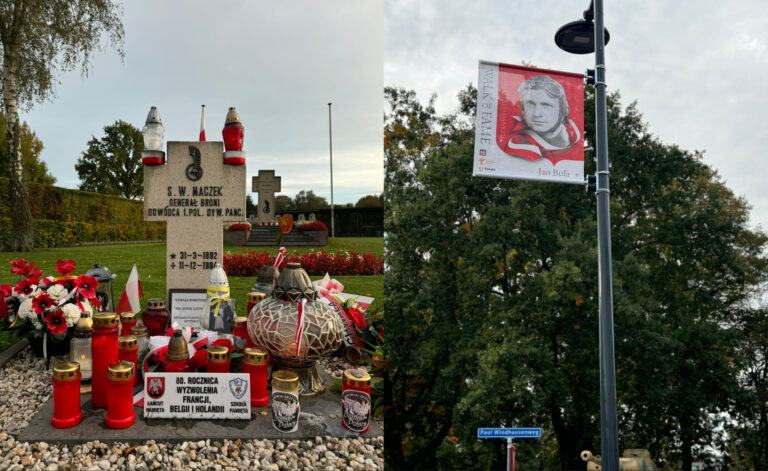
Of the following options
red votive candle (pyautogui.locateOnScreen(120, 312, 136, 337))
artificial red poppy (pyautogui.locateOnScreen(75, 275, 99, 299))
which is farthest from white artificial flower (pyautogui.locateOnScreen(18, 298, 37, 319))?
red votive candle (pyautogui.locateOnScreen(120, 312, 136, 337))

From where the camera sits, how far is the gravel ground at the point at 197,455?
2940 millimetres

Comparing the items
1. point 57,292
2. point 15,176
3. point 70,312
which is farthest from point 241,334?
point 15,176

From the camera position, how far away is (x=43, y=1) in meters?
12.0

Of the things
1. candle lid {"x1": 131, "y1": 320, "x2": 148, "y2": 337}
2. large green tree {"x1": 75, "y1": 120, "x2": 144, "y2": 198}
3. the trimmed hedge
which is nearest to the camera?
candle lid {"x1": 131, "y1": 320, "x2": 148, "y2": 337}

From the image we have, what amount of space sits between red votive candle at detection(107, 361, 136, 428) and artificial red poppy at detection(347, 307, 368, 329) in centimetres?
250

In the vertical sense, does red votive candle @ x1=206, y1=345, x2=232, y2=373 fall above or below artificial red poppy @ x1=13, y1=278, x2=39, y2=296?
below

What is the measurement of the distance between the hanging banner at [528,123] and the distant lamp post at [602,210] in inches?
6.9

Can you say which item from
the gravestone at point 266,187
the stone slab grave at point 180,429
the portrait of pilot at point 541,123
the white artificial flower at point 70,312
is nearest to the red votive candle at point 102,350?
the stone slab grave at point 180,429

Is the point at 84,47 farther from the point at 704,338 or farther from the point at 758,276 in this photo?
the point at 758,276

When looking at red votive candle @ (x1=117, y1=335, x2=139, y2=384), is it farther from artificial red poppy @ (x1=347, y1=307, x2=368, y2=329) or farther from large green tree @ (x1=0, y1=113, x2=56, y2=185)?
large green tree @ (x1=0, y1=113, x2=56, y2=185)

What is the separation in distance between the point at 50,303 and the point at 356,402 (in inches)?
138

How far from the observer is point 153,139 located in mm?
5664

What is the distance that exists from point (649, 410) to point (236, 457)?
34.6 ft

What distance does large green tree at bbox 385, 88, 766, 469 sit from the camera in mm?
9859
